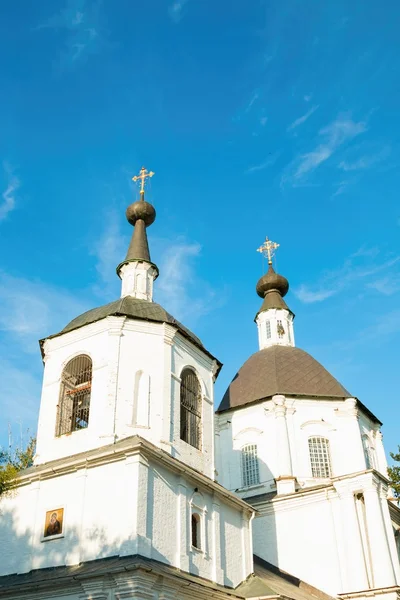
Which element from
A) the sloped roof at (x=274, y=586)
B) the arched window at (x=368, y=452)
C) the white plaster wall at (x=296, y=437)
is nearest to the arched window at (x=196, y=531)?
the sloped roof at (x=274, y=586)

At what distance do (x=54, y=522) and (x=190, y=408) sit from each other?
3819mm

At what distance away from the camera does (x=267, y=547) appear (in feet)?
62.0

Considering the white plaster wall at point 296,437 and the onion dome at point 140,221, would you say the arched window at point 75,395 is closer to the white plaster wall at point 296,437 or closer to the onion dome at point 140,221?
the onion dome at point 140,221

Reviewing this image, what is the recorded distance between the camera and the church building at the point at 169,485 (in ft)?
37.2

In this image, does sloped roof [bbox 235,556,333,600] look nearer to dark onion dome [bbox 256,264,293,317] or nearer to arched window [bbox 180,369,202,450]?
arched window [bbox 180,369,202,450]

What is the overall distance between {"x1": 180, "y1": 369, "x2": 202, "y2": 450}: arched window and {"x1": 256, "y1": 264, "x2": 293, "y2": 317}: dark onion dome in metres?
12.0

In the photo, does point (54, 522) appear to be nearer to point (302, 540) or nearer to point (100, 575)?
point (100, 575)

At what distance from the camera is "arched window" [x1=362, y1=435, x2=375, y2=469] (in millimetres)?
20927

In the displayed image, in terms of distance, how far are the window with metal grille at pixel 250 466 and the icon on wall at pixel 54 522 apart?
9788 millimetres

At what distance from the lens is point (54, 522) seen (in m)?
11.9

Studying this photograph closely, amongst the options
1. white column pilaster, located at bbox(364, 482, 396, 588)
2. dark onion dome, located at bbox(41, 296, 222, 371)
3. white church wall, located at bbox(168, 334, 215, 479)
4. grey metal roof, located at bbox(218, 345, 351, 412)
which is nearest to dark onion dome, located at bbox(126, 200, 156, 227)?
dark onion dome, located at bbox(41, 296, 222, 371)

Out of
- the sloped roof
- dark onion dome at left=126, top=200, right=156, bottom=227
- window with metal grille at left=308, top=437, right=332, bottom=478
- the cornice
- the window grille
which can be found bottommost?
the sloped roof

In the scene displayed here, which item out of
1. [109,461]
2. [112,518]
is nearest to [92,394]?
[109,461]

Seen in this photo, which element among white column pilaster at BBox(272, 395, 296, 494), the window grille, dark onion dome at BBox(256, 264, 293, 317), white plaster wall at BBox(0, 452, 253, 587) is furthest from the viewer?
dark onion dome at BBox(256, 264, 293, 317)
